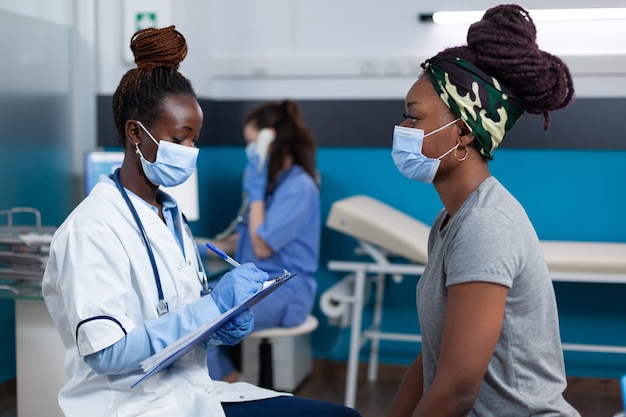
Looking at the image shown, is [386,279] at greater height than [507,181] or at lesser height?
lesser

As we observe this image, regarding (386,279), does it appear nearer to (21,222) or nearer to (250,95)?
(250,95)

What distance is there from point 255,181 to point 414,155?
68.5 inches

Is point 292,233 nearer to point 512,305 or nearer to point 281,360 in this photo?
point 281,360

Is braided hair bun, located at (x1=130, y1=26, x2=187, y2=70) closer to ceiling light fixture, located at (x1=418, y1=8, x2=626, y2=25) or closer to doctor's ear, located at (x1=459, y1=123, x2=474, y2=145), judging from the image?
doctor's ear, located at (x1=459, y1=123, x2=474, y2=145)

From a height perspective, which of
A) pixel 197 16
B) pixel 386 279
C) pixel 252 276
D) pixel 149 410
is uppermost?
pixel 197 16

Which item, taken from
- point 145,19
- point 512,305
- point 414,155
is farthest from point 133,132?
point 145,19

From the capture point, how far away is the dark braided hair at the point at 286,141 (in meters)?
3.19

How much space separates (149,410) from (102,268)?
0.89ft

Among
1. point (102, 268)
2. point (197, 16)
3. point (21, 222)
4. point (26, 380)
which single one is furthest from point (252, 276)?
point (197, 16)

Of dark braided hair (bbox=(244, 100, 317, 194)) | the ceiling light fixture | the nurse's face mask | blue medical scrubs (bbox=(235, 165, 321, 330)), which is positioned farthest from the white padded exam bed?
the nurse's face mask

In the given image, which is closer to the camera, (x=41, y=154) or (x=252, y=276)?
(x=252, y=276)

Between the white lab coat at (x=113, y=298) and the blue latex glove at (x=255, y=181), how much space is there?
1631 mm

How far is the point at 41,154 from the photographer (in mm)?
A: 3016

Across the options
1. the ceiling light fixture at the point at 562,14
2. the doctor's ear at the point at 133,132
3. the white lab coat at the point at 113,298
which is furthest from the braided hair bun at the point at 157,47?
the ceiling light fixture at the point at 562,14
